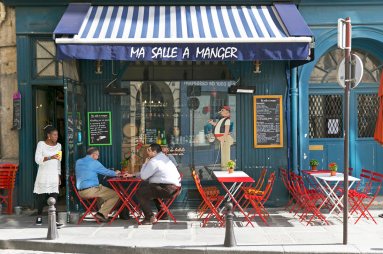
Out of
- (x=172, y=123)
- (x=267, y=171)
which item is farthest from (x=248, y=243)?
(x=172, y=123)

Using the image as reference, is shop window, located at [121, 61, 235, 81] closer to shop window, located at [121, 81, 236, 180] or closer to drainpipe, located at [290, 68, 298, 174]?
shop window, located at [121, 81, 236, 180]

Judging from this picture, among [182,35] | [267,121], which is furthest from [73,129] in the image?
[267,121]

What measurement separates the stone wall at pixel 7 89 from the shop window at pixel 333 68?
21.4ft

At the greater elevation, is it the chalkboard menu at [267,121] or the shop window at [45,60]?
the shop window at [45,60]

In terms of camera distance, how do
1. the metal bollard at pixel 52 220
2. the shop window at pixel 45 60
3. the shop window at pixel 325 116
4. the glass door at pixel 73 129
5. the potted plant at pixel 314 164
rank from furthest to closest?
1. the shop window at pixel 325 116
2. the shop window at pixel 45 60
3. the potted plant at pixel 314 164
4. the glass door at pixel 73 129
5. the metal bollard at pixel 52 220

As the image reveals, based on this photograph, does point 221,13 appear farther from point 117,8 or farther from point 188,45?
point 117,8

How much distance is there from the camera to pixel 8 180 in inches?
292

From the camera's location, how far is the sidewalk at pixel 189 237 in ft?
17.1

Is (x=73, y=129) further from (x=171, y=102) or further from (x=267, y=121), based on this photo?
(x=267, y=121)

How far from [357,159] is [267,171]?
7.26ft

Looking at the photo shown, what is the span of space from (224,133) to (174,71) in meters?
1.71

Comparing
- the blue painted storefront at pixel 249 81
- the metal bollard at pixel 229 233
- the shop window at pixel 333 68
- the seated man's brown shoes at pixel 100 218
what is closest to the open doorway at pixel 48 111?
the blue painted storefront at pixel 249 81

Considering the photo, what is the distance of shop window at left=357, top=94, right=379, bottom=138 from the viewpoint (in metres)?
8.44

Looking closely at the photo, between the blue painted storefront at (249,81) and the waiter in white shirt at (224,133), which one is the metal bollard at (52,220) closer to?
A: the blue painted storefront at (249,81)
